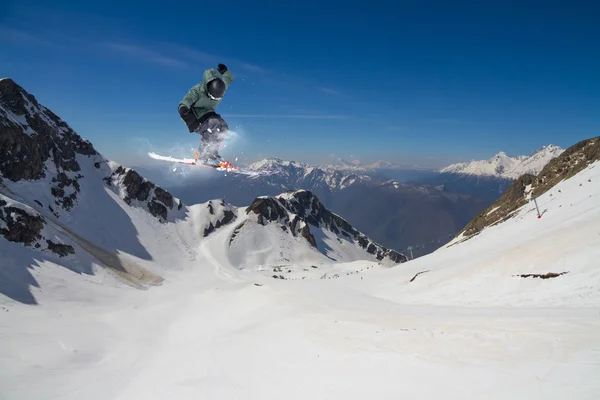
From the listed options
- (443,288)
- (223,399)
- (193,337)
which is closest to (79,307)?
(193,337)

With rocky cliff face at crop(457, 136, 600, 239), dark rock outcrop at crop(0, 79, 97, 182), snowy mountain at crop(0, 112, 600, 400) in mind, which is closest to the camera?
snowy mountain at crop(0, 112, 600, 400)

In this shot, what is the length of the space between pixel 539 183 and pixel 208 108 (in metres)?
59.0

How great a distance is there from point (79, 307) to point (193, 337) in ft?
83.6

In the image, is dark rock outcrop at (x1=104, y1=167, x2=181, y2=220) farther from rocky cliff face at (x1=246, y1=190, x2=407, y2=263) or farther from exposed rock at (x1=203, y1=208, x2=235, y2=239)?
rocky cliff face at (x1=246, y1=190, x2=407, y2=263)

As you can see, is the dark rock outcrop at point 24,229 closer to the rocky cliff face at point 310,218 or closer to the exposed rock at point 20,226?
the exposed rock at point 20,226

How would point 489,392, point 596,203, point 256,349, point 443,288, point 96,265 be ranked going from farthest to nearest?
1. point 96,265
2. point 596,203
3. point 443,288
4. point 256,349
5. point 489,392

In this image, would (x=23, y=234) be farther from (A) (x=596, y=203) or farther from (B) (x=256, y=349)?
(A) (x=596, y=203)

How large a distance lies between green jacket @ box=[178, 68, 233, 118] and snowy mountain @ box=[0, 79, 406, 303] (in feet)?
112

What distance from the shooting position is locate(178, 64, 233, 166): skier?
40.6ft

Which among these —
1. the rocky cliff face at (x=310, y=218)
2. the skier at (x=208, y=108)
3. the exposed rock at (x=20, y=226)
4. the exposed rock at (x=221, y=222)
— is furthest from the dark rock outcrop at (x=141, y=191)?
the skier at (x=208, y=108)

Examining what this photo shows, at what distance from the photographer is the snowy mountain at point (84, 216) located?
52.2 m

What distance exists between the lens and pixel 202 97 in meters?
13.1

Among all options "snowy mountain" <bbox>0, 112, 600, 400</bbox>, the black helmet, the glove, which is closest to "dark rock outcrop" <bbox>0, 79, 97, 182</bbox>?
"snowy mountain" <bbox>0, 112, 600, 400</bbox>

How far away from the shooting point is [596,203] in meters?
21.0
